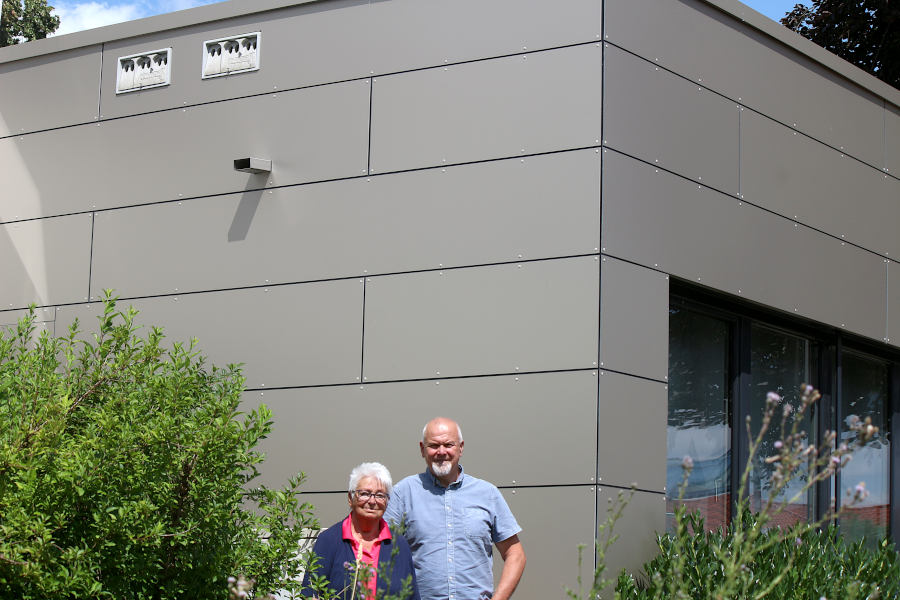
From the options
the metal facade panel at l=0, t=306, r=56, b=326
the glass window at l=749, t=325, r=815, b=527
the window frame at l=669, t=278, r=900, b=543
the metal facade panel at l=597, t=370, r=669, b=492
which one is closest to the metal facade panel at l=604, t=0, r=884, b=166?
the window frame at l=669, t=278, r=900, b=543

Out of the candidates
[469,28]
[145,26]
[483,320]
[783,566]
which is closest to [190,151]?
[145,26]

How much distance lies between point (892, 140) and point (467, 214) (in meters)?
3.91

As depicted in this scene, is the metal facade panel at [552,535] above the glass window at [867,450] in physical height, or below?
below

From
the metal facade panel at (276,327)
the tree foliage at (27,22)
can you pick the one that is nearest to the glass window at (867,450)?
the metal facade panel at (276,327)

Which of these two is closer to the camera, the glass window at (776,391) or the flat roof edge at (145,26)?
the glass window at (776,391)

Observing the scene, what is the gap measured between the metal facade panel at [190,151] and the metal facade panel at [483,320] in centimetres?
97

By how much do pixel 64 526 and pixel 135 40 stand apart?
4483mm

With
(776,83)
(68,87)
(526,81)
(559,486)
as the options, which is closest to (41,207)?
(68,87)

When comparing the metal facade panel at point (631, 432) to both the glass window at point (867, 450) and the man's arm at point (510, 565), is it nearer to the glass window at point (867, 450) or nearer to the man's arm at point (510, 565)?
the man's arm at point (510, 565)

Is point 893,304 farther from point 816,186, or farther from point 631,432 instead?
point 631,432

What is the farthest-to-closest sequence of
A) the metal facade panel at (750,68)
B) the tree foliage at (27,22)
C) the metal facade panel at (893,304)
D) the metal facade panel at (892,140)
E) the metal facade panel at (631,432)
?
the tree foliage at (27,22)
the metal facade panel at (892,140)
the metal facade panel at (893,304)
the metal facade panel at (750,68)
the metal facade panel at (631,432)

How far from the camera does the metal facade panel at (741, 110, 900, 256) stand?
28.4ft

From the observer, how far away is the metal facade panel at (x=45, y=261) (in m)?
9.11

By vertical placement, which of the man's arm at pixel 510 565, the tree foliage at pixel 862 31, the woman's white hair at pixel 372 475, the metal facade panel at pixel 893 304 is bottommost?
the man's arm at pixel 510 565
